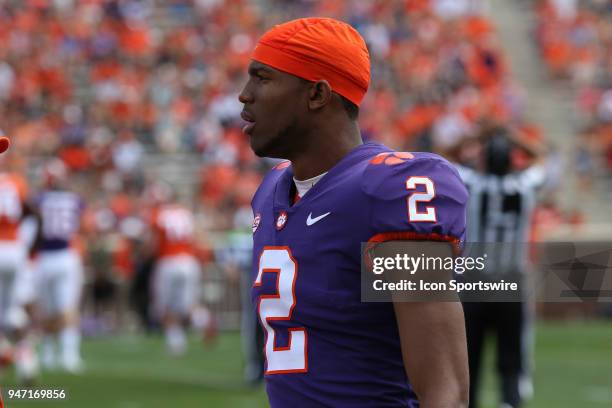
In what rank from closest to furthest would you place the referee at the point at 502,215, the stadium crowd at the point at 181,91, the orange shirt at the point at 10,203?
the referee at the point at 502,215 → the orange shirt at the point at 10,203 → the stadium crowd at the point at 181,91

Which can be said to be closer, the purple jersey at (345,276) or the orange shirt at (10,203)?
the purple jersey at (345,276)

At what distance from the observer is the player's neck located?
117 inches

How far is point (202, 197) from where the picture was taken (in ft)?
60.8

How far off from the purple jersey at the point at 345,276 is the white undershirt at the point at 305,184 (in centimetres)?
5

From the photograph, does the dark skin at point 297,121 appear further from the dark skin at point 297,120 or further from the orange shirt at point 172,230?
the orange shirt at point 172,230

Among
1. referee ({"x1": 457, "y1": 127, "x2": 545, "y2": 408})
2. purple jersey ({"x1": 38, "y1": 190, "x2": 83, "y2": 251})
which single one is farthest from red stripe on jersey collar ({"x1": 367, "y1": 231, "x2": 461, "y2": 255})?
purple jersey ({"x1": 38, "y1": 190, "x2": 83, "y2": 251})

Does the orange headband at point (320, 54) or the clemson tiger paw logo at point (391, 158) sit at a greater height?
the orange headband at point (320, 54)

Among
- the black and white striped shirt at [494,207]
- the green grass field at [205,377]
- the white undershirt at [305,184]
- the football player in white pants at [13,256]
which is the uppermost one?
the white undershirt at [305,184]

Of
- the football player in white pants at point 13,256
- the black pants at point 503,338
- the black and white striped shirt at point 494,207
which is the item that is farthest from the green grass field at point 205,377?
the black and white striped shirt at point 494,207

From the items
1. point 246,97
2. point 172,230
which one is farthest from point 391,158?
point 172,230

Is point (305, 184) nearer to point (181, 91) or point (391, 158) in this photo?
point (391, 158)

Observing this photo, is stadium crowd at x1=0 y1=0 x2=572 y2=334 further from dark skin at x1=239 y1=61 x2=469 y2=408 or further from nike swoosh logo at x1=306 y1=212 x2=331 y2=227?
nike swoosh logo at x1=306 y1=212 x2=331 y2=227

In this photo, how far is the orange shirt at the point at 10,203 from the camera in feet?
36.2

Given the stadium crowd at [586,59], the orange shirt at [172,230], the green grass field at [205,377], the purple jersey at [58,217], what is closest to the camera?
the green grass field at [205,377]
